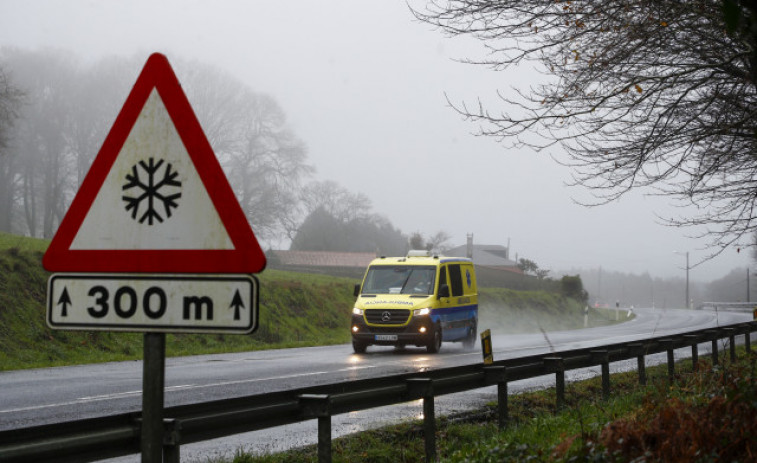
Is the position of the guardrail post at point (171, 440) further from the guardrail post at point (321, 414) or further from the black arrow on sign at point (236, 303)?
the black arrow on sign at point (236, 303)

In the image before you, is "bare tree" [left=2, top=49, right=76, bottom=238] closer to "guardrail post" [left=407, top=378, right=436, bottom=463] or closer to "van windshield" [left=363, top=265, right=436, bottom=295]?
"van windshield" [left=363, top=265, right=436, bottom=295]

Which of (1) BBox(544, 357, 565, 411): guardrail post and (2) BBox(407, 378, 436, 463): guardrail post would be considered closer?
(2) BBox(407, 378, 436, 463): guardrail post

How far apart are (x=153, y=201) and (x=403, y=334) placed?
58.8 ft

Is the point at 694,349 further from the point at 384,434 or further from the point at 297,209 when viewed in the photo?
the point at 297,209

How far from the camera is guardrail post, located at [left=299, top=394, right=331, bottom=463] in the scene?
607 centimetres

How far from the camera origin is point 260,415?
5.92m

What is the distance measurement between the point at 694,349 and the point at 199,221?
47.8ft

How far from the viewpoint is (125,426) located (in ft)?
16.0

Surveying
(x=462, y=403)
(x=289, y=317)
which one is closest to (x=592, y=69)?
(x=462, y=403)

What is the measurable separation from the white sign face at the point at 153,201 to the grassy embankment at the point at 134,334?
8273mm

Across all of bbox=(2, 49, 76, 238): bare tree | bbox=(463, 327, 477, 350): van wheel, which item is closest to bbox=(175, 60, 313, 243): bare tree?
bbox=(2, 49, 76, 238): bare tree

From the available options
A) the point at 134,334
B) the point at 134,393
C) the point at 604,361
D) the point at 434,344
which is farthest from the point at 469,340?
the point at 134,393

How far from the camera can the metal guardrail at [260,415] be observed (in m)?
4.40

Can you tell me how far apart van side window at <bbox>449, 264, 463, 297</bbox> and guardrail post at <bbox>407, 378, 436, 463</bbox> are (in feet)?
49.5
